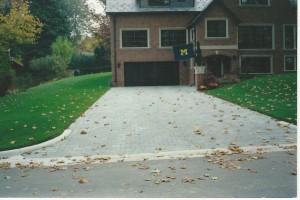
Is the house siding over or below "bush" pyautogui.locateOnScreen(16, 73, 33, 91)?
over

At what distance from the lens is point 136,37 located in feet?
96.8

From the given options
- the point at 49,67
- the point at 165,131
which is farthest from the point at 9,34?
the point at 165,131

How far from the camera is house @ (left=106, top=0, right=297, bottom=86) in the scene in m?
28.8

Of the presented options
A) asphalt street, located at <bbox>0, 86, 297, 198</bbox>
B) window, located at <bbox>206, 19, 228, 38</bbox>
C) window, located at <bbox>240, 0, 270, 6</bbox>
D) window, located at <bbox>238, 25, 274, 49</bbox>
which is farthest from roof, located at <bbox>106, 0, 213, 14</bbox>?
asphalt street, located at <bbox>0, 86, 297, 198</bbox>

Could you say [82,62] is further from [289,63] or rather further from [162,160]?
[162,160]

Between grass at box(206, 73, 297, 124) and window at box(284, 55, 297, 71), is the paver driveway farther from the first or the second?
window at box(284, 55, 297, 71)

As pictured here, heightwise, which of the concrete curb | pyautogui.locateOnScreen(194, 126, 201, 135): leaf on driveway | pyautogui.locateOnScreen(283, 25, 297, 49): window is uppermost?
pyautogui.locateOnScreen(283, 25, 297, 49): window

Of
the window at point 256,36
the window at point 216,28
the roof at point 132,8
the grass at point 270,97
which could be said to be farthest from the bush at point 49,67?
the grass at point 270,97

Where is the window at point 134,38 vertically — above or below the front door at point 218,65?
above

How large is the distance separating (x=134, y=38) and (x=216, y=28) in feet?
22.6

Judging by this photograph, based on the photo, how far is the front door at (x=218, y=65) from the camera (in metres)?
28.9

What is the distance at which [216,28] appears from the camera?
2766 centimetres

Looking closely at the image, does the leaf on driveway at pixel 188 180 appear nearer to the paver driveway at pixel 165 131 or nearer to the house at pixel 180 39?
the paver driveway at pixel 165 131

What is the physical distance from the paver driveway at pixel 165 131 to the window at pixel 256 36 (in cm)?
1559
